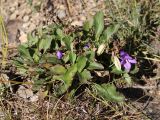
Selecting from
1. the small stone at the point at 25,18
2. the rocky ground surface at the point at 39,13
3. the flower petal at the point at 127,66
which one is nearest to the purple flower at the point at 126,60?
the flower petal at the point at 127,66

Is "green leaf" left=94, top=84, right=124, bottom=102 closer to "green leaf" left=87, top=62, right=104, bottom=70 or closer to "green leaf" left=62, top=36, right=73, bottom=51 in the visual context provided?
"green leaf" left=87, top=62, right=104, bottom=70

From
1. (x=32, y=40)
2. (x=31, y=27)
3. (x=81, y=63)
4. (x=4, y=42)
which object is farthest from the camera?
(x=31, y=27)

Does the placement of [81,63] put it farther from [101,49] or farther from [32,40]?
Answer: [32,40]

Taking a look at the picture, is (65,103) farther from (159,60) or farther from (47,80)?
(159,60)

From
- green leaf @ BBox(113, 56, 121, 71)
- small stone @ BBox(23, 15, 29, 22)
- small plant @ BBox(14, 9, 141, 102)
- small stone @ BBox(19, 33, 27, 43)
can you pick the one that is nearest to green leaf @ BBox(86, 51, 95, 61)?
small plant @ BBox(14, 9, 141, 102)

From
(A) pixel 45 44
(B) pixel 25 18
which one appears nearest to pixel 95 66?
(A) pixel 45 44

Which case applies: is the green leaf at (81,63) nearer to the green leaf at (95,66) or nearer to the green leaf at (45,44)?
the green leaf at (95,66)
